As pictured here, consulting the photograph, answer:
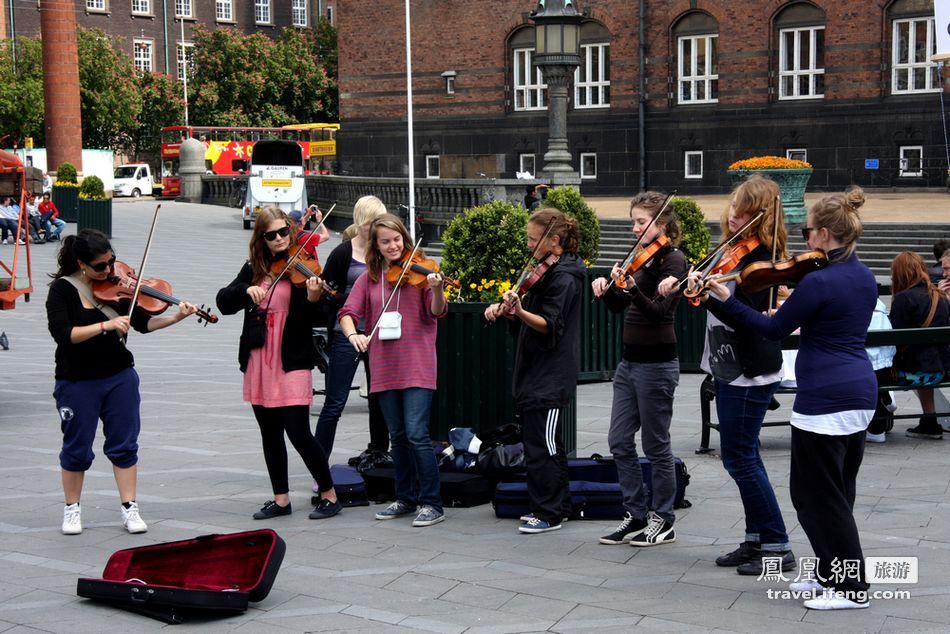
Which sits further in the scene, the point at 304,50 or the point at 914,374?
the point at 304,50

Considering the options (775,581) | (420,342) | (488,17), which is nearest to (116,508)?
(420,342)

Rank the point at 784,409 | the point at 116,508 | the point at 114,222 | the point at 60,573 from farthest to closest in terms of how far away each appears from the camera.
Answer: the point at 114,222, the point at 784,409, the point at 116,508, the point at 60,573

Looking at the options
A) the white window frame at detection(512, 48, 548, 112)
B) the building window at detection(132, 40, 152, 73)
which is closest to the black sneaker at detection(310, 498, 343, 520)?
the white window frame at detection(512, 48, 548, 112)

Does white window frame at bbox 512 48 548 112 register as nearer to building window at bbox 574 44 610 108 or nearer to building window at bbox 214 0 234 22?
building window at bbox 574 44 610 108

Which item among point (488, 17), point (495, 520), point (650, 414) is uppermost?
point (488, 17)

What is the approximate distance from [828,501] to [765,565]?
762mm

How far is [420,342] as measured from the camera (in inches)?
281

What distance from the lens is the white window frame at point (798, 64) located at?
33125 millimetres

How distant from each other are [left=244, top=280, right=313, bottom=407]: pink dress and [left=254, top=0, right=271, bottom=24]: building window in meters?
61.1

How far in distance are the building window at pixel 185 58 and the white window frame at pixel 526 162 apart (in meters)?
25.3

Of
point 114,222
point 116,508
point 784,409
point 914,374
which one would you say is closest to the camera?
point 116,508

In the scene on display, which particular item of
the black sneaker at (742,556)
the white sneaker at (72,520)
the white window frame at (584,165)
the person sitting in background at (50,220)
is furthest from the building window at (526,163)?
the black sneaker at (742,556)

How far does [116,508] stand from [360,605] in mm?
2494

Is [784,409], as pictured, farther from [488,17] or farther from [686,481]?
[488,17]
